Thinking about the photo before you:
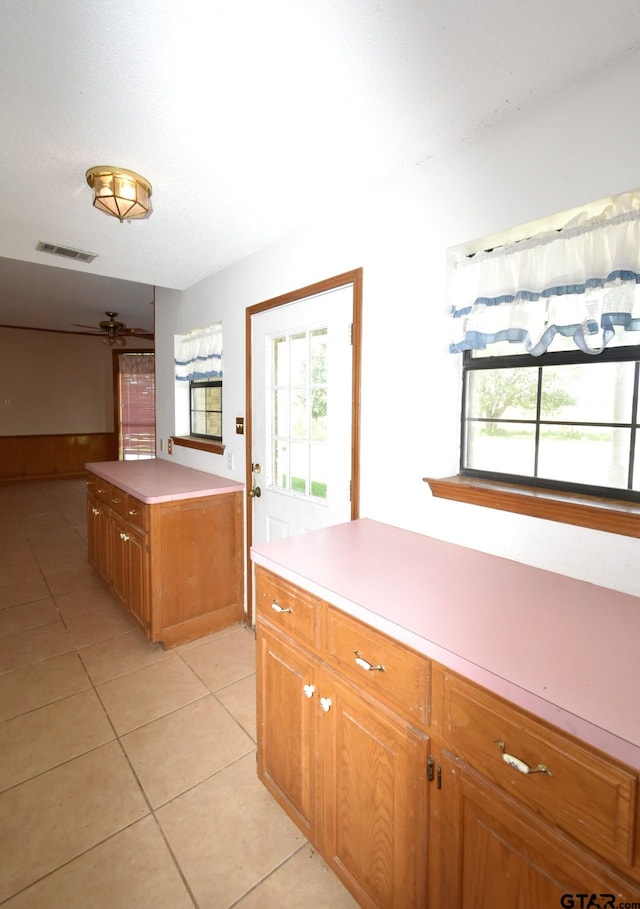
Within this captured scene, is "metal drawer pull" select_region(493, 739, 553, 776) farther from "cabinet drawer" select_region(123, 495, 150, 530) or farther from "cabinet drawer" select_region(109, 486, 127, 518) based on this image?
"cabinet drawer" select_region(109, 486, 127, 518)

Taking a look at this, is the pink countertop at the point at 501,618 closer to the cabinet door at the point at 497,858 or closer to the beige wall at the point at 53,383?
the cabinet door at the point at 497,858

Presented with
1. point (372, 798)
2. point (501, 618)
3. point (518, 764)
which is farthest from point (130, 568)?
point (518, 764)

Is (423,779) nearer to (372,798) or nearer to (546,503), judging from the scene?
(372,798)

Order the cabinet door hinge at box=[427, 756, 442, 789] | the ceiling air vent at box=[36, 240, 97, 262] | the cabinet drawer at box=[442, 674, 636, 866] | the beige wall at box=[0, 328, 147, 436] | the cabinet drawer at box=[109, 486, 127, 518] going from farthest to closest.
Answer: the beige wall at box=[0, 328, 147, 436] < the cabinet drawer at box=[109, 486, 127, 518] < the ceiling air vent at box=[36, 240, 97, 262] < the cabinet door hinge at box=[427, 756, 442, 789] < the cabinet drawer at box=[442, 674, 636, 866]

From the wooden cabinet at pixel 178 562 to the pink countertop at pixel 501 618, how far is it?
1.20 meters

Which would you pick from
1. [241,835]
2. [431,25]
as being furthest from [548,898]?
[431,25]

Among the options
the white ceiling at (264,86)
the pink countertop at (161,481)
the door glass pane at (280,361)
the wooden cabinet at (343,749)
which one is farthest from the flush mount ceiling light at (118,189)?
the wooden cabinet at (343,749)

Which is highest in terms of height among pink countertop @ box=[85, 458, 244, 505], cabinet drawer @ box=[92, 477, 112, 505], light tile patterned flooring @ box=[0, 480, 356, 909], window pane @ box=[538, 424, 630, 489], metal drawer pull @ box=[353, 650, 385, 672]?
window pane @ box=[538, 424, 630, 489]

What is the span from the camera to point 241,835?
142cm

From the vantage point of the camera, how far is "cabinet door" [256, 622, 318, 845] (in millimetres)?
1262

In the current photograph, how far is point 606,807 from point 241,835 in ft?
4.25

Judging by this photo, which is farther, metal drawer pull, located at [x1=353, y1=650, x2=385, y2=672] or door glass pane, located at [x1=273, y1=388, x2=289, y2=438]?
door glass pane, located at [x1=273, y1=388, x2=289, y2=438]

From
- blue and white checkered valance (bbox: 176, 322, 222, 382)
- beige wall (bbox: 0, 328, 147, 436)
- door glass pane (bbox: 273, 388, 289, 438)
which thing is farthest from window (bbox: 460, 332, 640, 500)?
beige wall (bbox: 0, 328, 147, 436)

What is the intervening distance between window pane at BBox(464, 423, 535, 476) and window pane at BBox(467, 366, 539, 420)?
4cm
